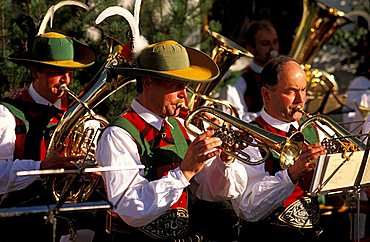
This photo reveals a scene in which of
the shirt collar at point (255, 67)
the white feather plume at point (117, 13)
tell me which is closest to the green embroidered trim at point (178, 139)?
the white feather plume at point (117, 13)

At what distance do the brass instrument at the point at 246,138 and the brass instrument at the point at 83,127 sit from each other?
73 centimetres

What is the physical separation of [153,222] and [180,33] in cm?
294

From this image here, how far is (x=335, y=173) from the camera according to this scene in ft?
14.8

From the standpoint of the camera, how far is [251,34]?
302 inches

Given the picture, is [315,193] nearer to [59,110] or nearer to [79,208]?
[79,208]

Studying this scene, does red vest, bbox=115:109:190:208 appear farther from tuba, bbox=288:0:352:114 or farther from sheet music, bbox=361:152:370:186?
tuba, bbox=288:0:352:114

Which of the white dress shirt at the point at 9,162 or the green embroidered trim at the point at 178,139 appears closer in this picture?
the green embroidered trim at the point at 178,139

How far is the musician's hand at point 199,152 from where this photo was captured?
432 centimetres

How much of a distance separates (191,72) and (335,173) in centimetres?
90

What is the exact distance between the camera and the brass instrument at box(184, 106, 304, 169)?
457 cm

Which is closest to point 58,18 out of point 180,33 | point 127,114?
point 180,33

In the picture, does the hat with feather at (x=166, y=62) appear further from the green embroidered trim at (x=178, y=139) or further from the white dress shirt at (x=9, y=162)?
the white dress shirt at (x=9, y=162)

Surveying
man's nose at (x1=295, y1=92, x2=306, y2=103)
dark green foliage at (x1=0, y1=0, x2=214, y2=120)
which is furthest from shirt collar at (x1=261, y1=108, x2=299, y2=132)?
dark green foliage at (x1=0, y1=0, x2=214, y2=120)

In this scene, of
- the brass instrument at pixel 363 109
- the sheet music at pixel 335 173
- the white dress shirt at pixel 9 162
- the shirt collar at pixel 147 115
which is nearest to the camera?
the sheet music at pixel 335 173
